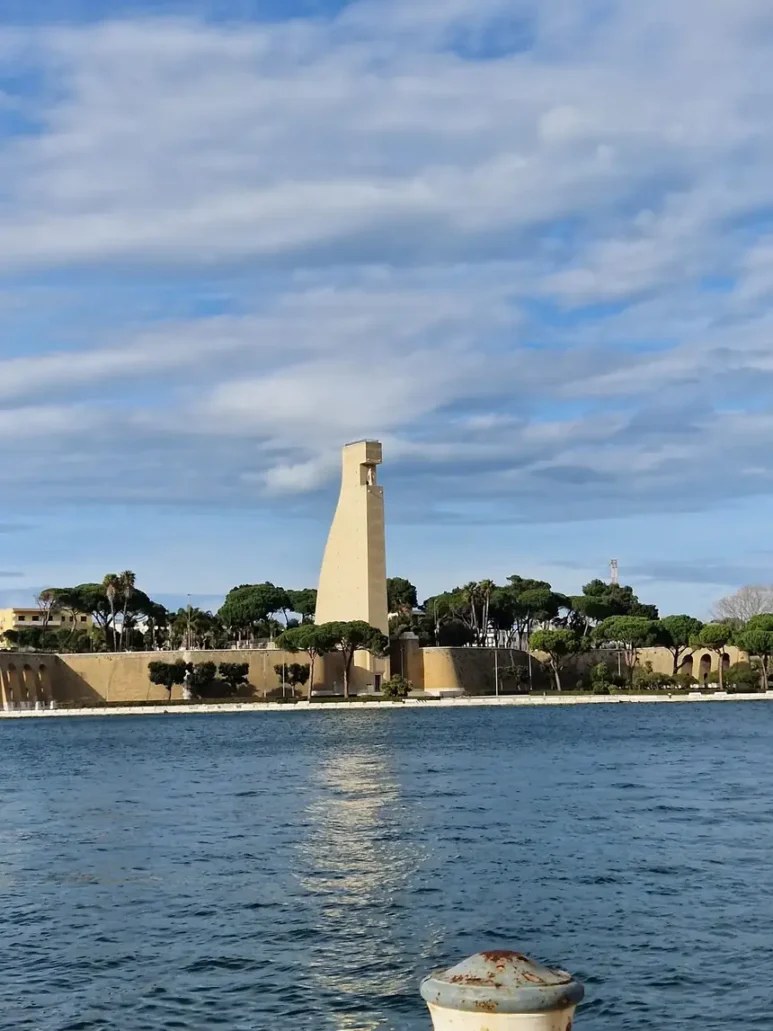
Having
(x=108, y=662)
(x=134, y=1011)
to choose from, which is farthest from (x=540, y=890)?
(x=108, y=662)

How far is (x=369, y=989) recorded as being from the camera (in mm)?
12547

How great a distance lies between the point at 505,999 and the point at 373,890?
13.3m

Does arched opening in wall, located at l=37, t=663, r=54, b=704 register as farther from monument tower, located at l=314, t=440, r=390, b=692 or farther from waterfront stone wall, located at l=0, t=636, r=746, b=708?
monument tower, located at l=314, t=440, r=390, b=692

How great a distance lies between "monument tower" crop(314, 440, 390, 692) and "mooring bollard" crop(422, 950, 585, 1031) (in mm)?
87113

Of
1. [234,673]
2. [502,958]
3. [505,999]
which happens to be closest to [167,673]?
[234,673]

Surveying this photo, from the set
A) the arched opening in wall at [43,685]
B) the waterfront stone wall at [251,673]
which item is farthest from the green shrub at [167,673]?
the arched opening in wall at [43,685]

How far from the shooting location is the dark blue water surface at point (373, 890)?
12.3 meters

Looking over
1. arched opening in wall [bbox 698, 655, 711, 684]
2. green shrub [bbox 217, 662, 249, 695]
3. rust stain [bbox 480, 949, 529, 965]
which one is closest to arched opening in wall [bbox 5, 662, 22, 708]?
green shrub [bbox 217, 662, 249, 695]

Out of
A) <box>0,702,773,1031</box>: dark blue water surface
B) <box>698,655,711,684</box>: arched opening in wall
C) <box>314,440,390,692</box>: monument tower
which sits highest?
<box>314,440,390,692</box>: monument tower

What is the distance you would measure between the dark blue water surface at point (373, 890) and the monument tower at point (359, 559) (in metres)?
53.6

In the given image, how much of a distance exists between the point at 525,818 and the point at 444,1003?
21.2 meters

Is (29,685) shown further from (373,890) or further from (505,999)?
(505,999)

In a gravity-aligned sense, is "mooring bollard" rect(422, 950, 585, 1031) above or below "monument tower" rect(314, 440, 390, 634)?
below

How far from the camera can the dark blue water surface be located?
40.3 ft
